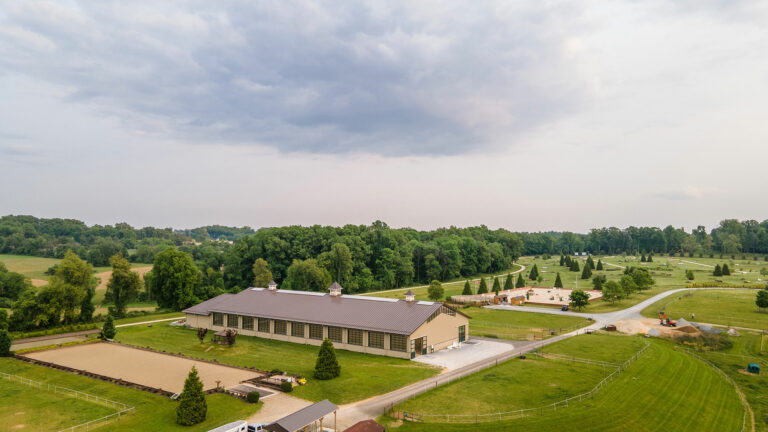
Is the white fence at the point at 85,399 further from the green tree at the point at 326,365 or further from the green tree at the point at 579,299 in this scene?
the green tree at the point at 579,299

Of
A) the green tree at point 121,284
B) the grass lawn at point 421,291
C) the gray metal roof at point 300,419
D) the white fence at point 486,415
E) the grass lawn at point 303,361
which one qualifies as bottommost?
the white fence at point 486,415

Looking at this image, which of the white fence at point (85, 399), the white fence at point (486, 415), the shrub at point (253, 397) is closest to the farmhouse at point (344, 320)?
the white fence at point (486, 415)

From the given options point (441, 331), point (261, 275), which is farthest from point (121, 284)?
point (441, 331)

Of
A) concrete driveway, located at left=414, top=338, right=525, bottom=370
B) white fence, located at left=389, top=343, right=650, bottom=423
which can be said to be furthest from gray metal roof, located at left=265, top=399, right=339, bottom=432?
concrete driveway, located at left=414, top=338, right=525, bottom=370

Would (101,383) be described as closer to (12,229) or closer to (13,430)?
(13,430)

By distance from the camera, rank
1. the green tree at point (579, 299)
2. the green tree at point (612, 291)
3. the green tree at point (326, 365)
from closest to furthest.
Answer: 1. the green tree at point (326, 365)
2. the green tree at point (579, 299)
3. the green tree at point (612, 291)

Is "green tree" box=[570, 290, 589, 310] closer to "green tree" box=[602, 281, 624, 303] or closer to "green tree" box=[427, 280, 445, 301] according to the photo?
"green tree" box=[602, 281, 624, 303]

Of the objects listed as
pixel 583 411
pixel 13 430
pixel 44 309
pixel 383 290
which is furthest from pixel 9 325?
pixel 383 290
